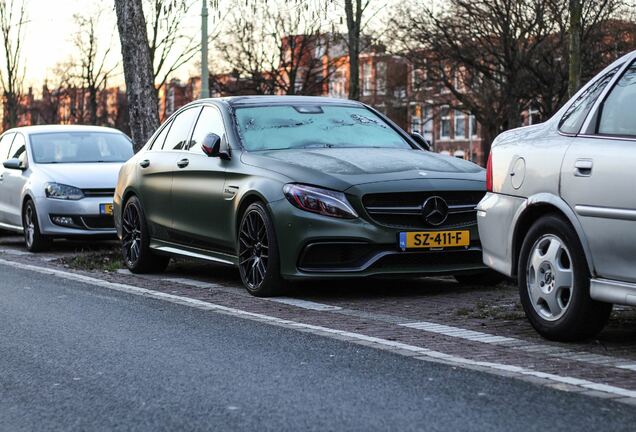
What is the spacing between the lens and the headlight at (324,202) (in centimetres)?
878

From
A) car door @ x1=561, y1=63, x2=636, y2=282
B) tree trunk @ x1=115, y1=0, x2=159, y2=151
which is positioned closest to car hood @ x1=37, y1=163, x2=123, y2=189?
tree trunk @ x1=115, y1=0, x2=159, y2=151


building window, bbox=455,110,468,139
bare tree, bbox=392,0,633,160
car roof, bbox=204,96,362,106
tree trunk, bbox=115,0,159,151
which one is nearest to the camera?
car roof, bbox=204,96,362,106

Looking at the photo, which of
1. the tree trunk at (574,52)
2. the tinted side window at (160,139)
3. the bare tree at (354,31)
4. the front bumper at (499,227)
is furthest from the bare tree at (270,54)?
the front bumper at (499,227)

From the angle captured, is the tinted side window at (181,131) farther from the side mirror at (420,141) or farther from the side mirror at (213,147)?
the side mirror at (420,141)

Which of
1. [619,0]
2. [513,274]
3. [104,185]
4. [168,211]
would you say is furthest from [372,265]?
[619,0]

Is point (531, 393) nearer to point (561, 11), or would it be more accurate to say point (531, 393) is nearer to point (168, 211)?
point (168, 211)

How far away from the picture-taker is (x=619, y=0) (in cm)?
3678

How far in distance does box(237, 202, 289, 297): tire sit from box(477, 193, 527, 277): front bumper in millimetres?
2006

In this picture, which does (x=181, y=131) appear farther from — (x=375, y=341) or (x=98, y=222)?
(x=375, y=341)

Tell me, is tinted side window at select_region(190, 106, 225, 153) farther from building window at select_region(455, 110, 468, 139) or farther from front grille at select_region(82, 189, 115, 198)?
building window at select_region(455, 110, 468, 139)

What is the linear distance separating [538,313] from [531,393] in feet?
5.52

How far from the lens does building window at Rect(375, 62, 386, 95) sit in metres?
59.5

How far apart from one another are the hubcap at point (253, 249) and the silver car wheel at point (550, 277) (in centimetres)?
278

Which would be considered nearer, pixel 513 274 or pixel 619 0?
pixel 513 274
